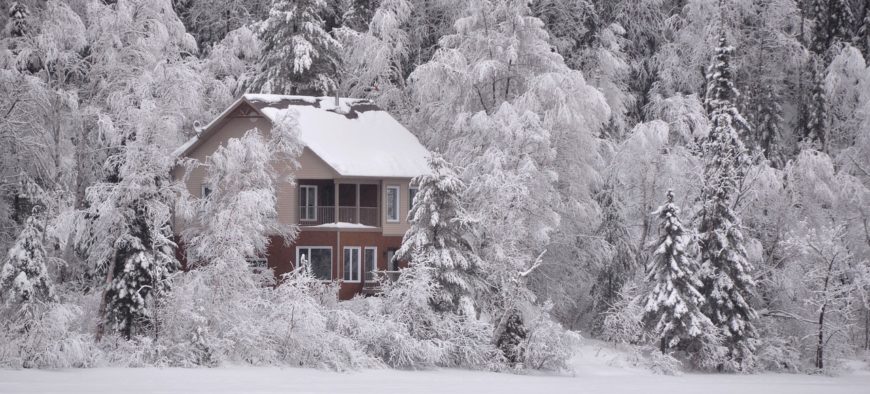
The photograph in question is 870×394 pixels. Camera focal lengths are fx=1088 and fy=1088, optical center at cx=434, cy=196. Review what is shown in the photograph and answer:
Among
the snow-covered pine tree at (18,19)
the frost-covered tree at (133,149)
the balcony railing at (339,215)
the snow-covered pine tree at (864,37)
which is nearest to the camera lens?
the frost-covered tree at (133,149)

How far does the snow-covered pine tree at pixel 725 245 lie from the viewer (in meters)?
38.7

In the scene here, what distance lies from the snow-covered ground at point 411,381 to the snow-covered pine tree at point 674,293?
1485mm

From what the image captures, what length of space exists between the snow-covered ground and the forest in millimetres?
882

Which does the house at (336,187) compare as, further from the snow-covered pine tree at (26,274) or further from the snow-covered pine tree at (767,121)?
the snow-covered pine tree at (767,121)

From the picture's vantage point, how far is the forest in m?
31.6

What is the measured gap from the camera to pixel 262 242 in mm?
34469

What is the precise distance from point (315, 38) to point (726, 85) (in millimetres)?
19037

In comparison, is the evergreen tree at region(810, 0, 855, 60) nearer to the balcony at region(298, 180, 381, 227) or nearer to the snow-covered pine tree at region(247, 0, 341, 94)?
the snow-covered pine tree at region(247, 0, 341, 94)

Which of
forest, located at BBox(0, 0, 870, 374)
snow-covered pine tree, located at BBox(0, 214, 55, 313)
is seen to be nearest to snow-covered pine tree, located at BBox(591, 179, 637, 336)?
forest, located at BBox(0, 0, 870, 374)

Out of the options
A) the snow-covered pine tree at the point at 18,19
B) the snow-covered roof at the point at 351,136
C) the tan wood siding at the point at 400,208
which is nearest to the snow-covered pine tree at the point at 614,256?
the snow-covered roof at the point at 351,136

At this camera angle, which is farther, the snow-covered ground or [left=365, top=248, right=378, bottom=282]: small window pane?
[left=365, top=248, right=378, bottom=282]: small window pane

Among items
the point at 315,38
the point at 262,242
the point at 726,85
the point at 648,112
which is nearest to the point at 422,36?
the point at 315,38

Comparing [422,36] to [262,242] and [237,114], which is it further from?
[262,242]

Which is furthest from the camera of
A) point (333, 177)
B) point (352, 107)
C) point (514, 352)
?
point (352, 107)
